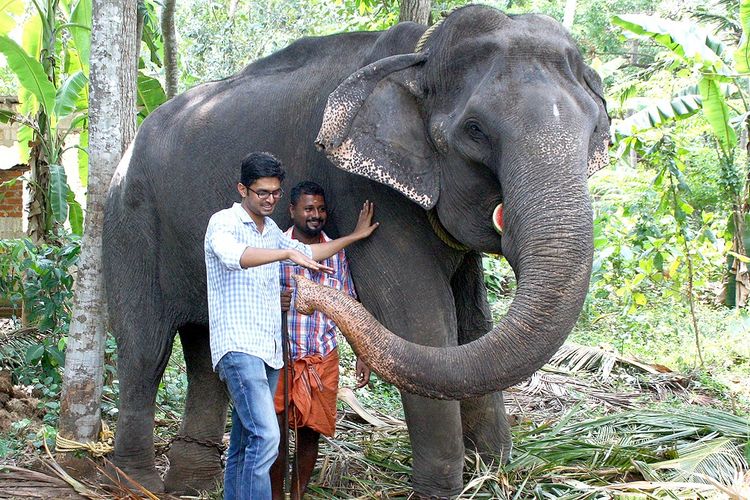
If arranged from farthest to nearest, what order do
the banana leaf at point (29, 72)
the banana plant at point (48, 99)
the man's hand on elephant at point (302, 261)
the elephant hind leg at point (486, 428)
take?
the banana plant at point (48, 99)
the banana leaf at point (29, 72)
the elephant hind leg at point (486, 428)
the man's hand on elephant at point (302, 261)

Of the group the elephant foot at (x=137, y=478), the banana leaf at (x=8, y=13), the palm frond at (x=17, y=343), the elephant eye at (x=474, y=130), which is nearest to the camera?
the elephant eye at (x=474, y=130)

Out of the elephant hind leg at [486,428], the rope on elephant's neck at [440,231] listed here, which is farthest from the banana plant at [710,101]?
the rope on elephant's neck at [440,231]

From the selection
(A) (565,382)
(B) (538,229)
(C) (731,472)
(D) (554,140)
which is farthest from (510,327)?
(A) (565,382)

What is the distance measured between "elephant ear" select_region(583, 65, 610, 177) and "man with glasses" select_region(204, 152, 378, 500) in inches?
46.5

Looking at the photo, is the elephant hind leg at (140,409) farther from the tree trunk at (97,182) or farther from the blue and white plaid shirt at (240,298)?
the blue and white plaid shirt at (240,298)

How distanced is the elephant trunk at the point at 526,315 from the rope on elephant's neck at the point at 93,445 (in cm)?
225

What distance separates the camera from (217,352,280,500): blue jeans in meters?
3.54

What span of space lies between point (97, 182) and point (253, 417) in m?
1.94

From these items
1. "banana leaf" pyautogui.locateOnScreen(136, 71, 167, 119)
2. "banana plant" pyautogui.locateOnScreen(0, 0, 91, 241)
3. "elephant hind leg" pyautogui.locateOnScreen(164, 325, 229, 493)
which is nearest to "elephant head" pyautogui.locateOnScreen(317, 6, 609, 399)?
"elephant hind leg" pyautogui.locateOnScreen(164, 325, 229, 493)

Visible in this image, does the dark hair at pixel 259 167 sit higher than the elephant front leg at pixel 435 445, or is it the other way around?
the dark hair at pixel 259 167

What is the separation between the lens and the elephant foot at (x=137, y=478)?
469 centimetres

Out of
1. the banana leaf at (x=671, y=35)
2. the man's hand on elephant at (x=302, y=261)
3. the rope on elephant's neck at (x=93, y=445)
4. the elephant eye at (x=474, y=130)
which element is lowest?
the rope on elephant's neck at (x=93, y=445)

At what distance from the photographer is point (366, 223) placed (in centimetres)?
387

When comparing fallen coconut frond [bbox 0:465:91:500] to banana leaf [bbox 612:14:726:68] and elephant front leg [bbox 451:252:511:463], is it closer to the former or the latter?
elephant front leg [bbox 451:252:511:463]
